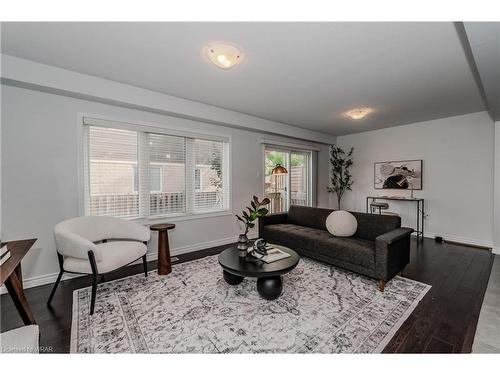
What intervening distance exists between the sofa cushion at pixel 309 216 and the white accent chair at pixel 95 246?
2486 millimetres

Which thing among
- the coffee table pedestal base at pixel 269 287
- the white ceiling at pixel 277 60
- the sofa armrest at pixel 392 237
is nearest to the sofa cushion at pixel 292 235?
the sofa armrest at pixel 392 237

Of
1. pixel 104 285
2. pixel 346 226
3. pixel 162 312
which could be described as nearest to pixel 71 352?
pixel 162 312

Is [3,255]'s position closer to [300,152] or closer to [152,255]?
[152,255]

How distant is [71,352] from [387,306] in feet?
8.61

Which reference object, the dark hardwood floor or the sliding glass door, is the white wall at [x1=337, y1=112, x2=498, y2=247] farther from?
the sliding glass door

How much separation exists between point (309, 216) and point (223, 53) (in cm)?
278

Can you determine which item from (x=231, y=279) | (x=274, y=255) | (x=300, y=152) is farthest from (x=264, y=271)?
(x=300, y=152)

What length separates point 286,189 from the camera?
5.45 metres

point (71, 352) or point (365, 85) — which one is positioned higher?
point (365, 85)

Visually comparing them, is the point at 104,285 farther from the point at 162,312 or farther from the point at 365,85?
the point at 365,85

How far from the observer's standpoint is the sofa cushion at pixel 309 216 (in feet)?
11.6

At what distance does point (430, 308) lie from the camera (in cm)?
201

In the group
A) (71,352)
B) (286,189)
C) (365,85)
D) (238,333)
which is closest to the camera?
(71,352)

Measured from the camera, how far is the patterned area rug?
1.56 meters
